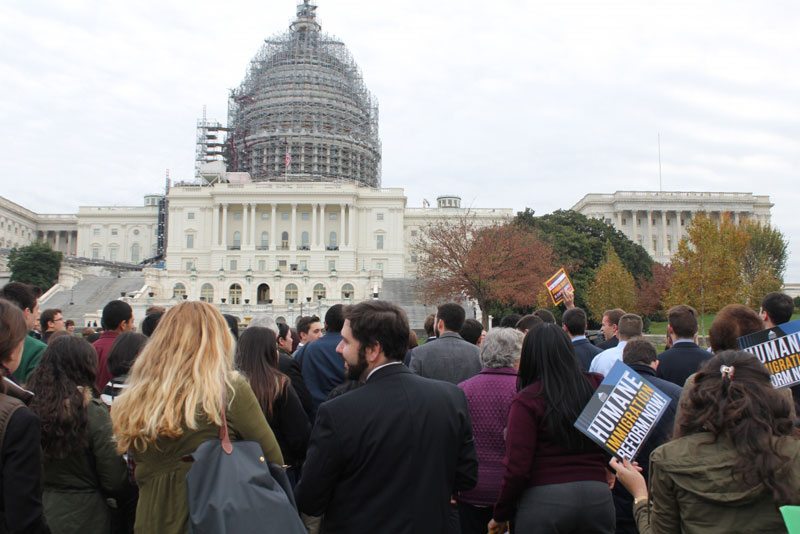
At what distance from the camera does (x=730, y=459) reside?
9.93ft

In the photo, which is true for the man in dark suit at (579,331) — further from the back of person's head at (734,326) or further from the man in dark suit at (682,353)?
the back of person's head at (734,326)

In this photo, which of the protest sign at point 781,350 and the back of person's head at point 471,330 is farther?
the back of person's head at point 471,330

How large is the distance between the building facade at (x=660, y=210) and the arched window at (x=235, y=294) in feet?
171

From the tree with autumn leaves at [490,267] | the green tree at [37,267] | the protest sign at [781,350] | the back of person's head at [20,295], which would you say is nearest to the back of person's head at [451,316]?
the protest sign at [781,350]

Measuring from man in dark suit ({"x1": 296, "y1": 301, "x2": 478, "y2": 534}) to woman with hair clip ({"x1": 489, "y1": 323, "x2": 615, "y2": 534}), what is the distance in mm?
487

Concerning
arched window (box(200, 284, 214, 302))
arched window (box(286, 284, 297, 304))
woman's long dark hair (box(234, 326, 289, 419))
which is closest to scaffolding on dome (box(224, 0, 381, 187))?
arched window (box(200, 284, 214, 302))

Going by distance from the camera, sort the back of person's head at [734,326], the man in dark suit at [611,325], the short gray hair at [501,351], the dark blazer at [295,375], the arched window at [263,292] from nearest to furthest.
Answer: the short gray hair at [501,351], the back of person's head at [734,326], the dark blazer at [295,375], the man in dark suit at [611,325], the arched window at [263,292]

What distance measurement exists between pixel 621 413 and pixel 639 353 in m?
1.92

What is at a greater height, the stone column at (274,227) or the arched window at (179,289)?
the stone column at (274,227)

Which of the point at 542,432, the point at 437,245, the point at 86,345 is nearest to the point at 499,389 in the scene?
the point at 542,432

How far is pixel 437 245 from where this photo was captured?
3969 centimetres

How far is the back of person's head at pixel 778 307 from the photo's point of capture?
6.05m

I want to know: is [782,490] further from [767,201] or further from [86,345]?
[767,201]

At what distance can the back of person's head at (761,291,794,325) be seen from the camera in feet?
19.8
